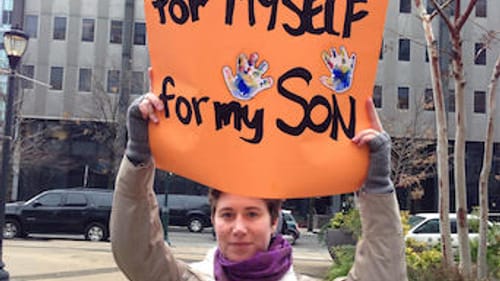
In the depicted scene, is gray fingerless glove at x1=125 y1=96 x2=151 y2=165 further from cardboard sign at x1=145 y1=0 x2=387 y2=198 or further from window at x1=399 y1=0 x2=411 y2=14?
window at x1=399 y1=0 x2=411 y2=14

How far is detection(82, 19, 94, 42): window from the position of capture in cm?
3309

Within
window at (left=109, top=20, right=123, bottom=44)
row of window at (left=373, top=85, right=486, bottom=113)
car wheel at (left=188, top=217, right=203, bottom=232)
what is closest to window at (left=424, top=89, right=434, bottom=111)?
row of window at (left=373, top=85, right=486, bottom=113)

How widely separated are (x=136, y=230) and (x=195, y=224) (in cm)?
2236

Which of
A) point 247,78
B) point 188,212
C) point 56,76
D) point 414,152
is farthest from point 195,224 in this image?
point 247,78

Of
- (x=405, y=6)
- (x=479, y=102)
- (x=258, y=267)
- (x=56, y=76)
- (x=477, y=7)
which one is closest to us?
(x=258, y=267)

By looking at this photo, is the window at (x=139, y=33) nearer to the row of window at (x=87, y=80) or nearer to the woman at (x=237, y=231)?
the row of window at (x=87, y=80)

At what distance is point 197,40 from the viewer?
2.22m

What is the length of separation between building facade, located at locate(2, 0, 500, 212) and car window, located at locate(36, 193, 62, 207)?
43.8 feet

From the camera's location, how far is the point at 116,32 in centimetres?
3325

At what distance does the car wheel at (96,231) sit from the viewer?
18500mm

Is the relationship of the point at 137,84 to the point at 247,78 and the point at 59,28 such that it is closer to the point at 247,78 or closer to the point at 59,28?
the point at 59,28

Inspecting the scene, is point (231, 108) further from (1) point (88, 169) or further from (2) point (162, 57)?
(1) point (88, 169)

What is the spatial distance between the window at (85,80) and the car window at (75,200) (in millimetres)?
14819

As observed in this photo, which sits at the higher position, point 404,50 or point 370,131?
point 404,50
